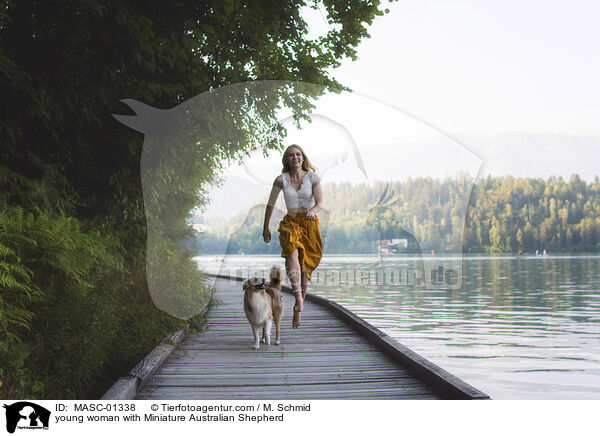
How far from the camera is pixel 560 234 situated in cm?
4728

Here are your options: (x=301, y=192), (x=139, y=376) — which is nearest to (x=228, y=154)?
(x=301, y=192)

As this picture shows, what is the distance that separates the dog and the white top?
1.31 metres

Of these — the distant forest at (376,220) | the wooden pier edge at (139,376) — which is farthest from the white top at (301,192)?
the wooden pier edge at (139,376)

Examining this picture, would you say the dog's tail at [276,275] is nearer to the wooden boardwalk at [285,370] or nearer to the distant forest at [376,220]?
the distant forest at [376,220]

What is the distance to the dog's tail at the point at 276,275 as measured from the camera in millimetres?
7133

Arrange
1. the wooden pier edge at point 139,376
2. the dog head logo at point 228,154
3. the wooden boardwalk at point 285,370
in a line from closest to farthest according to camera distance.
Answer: the wooden pier edge at point 139,376 < the wooden boardwalk at point 285,370 < the dog head logo at point 228,154

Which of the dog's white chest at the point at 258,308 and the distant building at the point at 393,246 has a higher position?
the distant building at the point at 393,246

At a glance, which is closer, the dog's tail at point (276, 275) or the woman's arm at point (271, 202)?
the woman's arm at point (271, 202)

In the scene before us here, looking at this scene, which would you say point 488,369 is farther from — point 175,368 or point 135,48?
point 135,48

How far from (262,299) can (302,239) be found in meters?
1.10

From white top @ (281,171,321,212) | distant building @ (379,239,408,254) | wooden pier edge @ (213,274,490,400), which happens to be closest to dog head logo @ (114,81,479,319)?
distant building @ (379,239,408,254)
